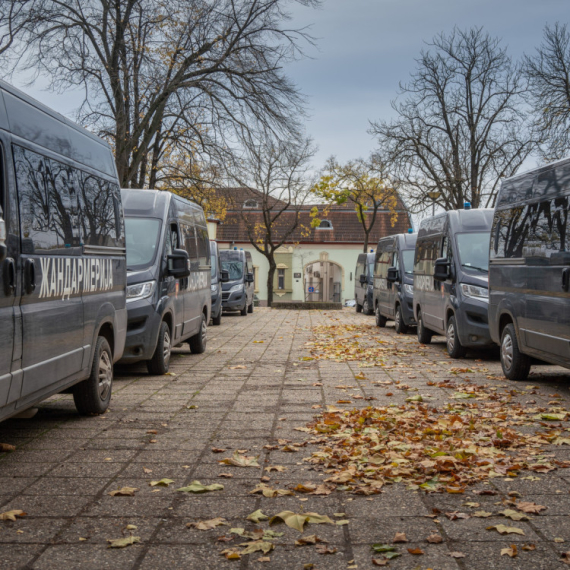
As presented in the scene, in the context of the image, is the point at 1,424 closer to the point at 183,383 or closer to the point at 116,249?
the point at 116,249

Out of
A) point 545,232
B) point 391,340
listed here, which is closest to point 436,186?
point 391,340

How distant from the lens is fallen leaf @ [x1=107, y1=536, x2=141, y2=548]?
3.97 metres

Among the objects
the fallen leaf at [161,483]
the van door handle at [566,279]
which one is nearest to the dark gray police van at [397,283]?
the van door handle at [566,279]

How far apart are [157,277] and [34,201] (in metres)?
4.96

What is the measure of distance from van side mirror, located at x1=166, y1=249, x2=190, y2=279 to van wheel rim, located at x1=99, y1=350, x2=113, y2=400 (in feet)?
11.0

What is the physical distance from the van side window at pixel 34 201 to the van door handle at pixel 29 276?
0.30 ft

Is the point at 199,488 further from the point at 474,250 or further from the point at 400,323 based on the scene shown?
the point at 400,323

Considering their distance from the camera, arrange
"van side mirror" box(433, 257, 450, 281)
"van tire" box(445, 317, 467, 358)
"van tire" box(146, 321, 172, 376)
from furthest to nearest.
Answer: "van side mirror" box(433, 257, 450, 281)
"van tire" box(445, 317, 467, 358)
"van tire" box(146, 321, 172, 376)

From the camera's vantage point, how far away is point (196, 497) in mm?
4832

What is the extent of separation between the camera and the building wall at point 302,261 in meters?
64.8

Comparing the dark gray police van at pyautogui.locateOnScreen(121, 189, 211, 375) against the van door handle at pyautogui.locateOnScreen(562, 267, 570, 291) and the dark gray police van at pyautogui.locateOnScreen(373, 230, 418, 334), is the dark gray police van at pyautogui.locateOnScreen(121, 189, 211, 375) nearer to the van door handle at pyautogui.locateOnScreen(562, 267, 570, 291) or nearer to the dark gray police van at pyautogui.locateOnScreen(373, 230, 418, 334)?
the van door handle at pyautogui.locateOnScreen(562, 267, 570, 291)

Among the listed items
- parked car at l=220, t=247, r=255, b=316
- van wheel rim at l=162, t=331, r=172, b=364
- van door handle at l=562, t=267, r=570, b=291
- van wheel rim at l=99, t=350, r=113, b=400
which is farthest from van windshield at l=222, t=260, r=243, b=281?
van door handle at l=562, t=267, r=570, b=291

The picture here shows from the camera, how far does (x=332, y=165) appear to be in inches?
1806

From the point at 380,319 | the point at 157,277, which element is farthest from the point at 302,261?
the point at 157,277
